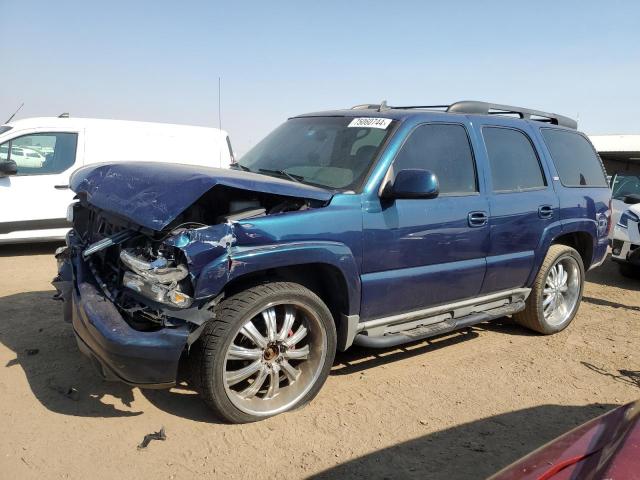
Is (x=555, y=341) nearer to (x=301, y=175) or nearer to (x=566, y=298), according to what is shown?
(x=566, y=298)

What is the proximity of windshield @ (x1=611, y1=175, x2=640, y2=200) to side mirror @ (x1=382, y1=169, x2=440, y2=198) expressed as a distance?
7.26 meters

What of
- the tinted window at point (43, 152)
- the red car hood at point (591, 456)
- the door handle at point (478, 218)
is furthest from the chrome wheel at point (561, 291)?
the tinted window at point (43, 152)

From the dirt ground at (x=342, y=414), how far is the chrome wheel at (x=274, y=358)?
0.14 metres

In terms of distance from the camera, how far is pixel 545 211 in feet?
15.3

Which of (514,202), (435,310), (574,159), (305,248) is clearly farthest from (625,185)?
(305,248)

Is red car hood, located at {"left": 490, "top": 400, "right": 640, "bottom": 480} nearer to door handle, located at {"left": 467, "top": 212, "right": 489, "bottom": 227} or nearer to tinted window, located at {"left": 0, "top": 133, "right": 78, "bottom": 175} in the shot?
door handle, located at {"left": 467, "top": 212, "right": 489, "bottom": 227}

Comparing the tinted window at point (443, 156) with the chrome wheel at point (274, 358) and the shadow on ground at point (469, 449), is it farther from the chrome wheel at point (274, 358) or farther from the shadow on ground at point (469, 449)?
the shadow on ground at point (469, 449)

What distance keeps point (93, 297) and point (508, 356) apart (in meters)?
3.30

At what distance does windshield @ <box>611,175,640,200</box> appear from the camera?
30.6 feet

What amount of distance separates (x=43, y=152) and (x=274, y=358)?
622 cm

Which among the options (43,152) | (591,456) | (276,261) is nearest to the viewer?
(591,456)

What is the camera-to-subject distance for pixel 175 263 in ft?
9.28

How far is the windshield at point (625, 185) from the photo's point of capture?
9.34 m

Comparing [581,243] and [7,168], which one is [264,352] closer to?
[581,243]
